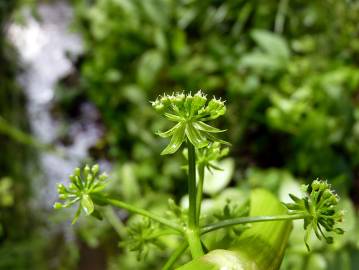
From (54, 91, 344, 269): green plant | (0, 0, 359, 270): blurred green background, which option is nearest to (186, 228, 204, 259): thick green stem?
(54, 91, 344, 269): green plant

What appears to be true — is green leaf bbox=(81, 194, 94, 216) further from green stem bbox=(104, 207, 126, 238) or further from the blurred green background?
green stem bbox=(104, 207, 126, 238)

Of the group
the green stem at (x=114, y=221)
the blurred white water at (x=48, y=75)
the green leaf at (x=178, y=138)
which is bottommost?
the green leaf at (x=178, y=138)

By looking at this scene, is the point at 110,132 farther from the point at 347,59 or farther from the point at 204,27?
the point at 347,59

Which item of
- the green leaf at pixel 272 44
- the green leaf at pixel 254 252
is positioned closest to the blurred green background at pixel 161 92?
the green leaf at pixel 272 44

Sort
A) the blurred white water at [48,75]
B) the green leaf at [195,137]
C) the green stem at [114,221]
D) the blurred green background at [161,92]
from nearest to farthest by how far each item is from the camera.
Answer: the green leaf at [195,137] < the blurred green background at [161,92] < the green stem at [114,221] < the blurred white water at [48,75]

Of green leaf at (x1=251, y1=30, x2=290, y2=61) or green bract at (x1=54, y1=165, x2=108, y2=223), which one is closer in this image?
green bract at (x1=54, y1=165, x2=108, y2=223)

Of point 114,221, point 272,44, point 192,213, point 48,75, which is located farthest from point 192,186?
point 48,75

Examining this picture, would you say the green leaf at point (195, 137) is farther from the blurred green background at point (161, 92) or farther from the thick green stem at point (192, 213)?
the blurred green background at point (161, 92)
